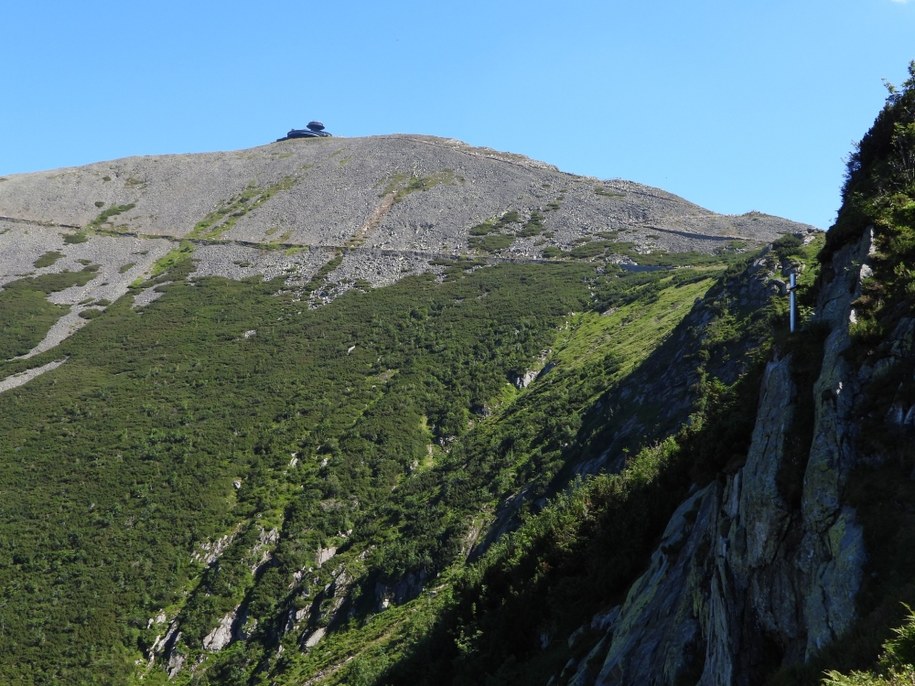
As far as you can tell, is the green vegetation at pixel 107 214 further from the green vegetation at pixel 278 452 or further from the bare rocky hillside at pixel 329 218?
the green vegetation at pixel 278 452

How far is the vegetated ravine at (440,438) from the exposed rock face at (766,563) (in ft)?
0.17

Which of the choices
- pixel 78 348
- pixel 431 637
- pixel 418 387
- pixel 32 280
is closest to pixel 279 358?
pixel 418 387

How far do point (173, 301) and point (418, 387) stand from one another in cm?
4318

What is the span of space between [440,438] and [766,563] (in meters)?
49.7

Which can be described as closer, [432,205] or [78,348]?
[78,348]

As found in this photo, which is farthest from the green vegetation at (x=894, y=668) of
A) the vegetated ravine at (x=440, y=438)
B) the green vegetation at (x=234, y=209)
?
the green vegetation at (x=234, y=209)

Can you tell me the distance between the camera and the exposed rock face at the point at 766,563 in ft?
29.7

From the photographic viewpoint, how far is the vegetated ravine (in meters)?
10.7

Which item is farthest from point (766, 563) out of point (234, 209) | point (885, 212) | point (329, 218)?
point (234, 209)

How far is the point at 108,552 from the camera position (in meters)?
47.2

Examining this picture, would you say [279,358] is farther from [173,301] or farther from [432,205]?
[432,205]

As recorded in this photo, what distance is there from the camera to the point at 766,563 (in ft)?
33.4

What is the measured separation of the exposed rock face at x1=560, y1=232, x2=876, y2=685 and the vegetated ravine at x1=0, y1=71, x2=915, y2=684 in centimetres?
5

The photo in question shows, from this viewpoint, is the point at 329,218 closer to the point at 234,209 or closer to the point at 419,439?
the point at 234,209
